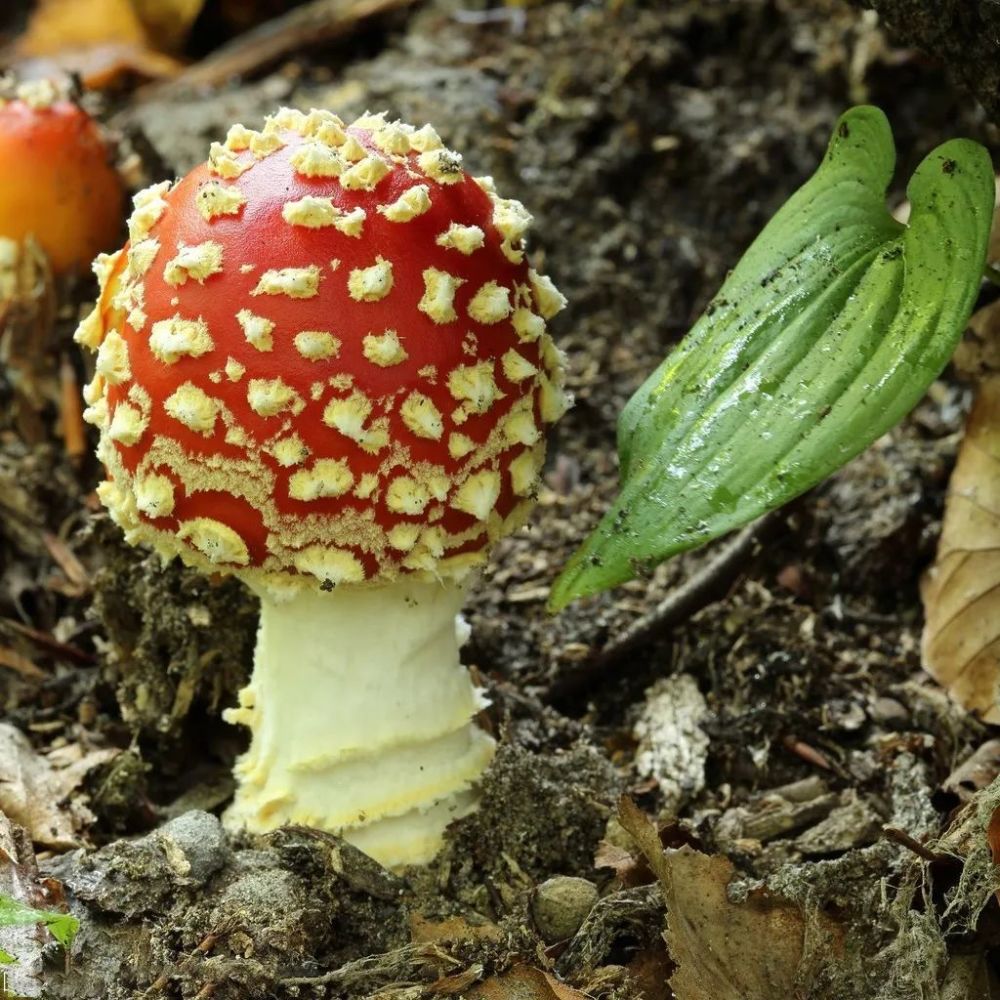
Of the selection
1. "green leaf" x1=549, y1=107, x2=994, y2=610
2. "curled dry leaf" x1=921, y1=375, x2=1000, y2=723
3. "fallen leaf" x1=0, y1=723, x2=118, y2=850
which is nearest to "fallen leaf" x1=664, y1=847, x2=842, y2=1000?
"green leaf" x1=549, y1=107, x2=994, y2=610

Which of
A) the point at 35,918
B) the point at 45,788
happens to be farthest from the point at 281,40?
the point at 35,918

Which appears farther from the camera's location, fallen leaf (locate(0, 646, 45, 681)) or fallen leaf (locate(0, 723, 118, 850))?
fallen leaf (locate(0, 646, 45, 681))

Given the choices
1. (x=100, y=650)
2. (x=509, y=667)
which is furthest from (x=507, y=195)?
(x=100, y=650)

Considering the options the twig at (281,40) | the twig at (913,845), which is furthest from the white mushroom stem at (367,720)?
the twig at (281,40)

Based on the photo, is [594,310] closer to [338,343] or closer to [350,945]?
[338,343]

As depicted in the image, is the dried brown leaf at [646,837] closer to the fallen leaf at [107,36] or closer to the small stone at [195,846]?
the small stone at [195,846]

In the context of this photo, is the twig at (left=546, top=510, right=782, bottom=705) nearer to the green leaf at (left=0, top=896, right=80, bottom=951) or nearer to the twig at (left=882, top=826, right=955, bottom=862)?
the twig at (left=882, top=826, right=955, bottom=862)
